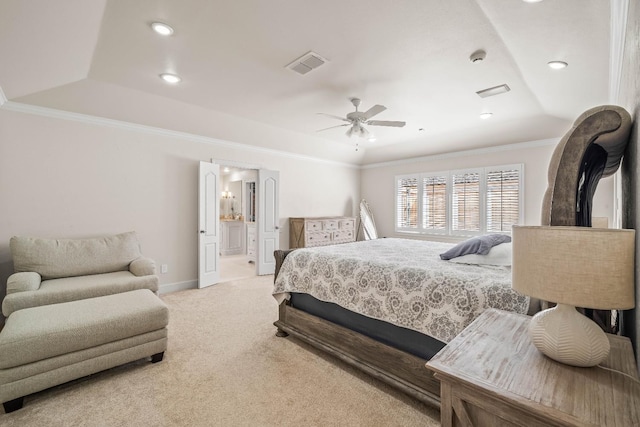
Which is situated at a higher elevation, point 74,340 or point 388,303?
point 388,303

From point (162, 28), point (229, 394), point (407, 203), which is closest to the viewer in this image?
point (229, 394)

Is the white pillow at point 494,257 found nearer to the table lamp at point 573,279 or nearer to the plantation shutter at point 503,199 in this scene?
the table lamp at point 573,279

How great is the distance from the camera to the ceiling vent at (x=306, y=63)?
2.80 metres

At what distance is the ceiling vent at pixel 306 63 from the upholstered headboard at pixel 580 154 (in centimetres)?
227

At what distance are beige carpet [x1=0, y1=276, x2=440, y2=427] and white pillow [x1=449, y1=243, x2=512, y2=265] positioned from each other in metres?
1.18

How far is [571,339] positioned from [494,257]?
152cm

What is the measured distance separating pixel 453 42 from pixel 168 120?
392 centimetres

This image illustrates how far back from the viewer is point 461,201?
6129 millimetres

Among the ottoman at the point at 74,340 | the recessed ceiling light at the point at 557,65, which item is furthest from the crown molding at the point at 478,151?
the ottoman at the point at 74,340

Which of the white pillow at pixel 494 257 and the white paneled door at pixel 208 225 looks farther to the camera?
the white paneled door at pixel 208 225

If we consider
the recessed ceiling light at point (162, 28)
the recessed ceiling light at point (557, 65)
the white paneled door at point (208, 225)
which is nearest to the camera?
the recessed ceiling light at point (162, 28)

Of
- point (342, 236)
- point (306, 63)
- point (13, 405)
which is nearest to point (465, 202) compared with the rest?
point (342, 236)

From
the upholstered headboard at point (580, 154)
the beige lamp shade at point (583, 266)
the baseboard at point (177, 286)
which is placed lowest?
the baseboard at point (177, 286)

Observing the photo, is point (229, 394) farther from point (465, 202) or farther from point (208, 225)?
point (465, 202)
